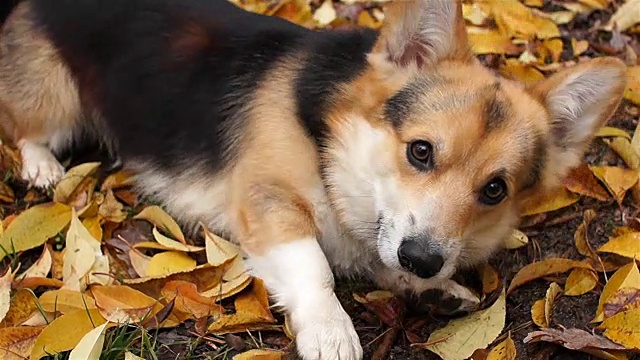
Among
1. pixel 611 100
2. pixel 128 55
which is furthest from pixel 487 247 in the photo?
pixel 128 55

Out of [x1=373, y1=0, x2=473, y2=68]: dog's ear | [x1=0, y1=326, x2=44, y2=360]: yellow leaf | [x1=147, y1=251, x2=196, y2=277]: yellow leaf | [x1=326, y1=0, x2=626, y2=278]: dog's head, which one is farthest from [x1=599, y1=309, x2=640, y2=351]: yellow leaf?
[x1=0, y1=326, x2=44, y2=360]: yellow leaf

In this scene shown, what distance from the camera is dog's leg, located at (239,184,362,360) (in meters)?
2.45

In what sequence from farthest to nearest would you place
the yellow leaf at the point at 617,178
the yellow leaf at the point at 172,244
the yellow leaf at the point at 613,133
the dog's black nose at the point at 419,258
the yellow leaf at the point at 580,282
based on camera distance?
A: 1. the yellow leaf at the point at 613,133
2. the yellow leaf at the point at 617,178
3. the yellow leaf at the point at 172,244
4. the yellow leaf at the point at 580,282
5. the dog's black nose at the point at 419,258

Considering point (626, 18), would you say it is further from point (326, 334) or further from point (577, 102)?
point (326, 334)

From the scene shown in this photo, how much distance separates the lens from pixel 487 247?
2730 millimetres

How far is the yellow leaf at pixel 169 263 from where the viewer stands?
280 centimetres

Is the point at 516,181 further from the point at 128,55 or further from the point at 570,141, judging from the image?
the point at 128,55

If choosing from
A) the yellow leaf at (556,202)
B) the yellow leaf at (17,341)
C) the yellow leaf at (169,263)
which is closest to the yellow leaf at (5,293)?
the yellow leaf at (17,341)

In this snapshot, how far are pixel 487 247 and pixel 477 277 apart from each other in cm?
24

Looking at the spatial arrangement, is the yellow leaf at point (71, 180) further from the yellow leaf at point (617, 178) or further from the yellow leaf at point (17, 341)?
the yellow leaf at point (617, 178)

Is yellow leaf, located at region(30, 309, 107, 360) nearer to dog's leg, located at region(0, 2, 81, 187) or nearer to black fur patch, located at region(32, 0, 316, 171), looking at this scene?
black fur patch, located at region(32, 0, 316, 171)

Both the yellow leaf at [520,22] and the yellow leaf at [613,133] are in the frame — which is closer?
the yellow leaf at [613,133]

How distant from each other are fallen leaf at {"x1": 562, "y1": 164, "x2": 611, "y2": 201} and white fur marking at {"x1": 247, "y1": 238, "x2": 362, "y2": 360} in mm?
1165

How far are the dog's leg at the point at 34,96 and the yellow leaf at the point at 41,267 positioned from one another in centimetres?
49
